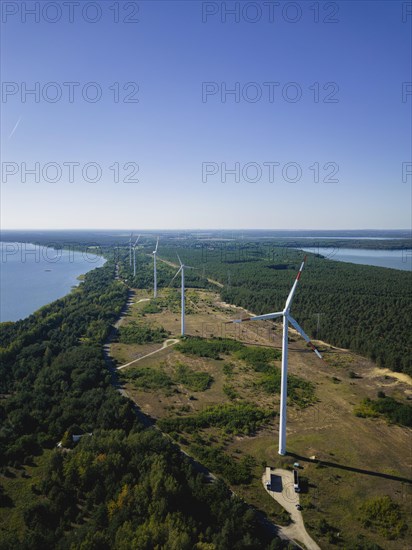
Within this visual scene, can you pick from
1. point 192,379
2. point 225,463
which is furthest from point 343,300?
point 225,463

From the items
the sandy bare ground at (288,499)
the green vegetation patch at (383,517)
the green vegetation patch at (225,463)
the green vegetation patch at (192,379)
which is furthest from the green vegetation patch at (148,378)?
the green vegetation patch at (383,517)

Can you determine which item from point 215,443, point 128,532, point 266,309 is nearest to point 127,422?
point 215,443

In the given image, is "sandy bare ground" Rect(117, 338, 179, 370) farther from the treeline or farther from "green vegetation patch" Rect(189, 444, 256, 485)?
the treeline

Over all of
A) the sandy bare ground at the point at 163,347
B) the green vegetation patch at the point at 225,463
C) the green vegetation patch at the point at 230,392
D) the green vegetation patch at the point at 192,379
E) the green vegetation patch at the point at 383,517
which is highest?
the sandy bare ground at the point at 163,347

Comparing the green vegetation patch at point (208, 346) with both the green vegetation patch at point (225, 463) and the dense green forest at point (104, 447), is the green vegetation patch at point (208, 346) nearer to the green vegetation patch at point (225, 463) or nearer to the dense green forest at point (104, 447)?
the dense green forest at point (104, 447)

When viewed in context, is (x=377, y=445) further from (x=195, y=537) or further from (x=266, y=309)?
(x=266, y=309)

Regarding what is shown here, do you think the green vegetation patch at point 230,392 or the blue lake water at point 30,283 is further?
the blue lake water at point 30,283

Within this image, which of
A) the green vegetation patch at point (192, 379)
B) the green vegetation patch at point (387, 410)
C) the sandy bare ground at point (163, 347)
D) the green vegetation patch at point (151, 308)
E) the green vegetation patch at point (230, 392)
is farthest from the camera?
the green vegetation patch at point (151, 308)
